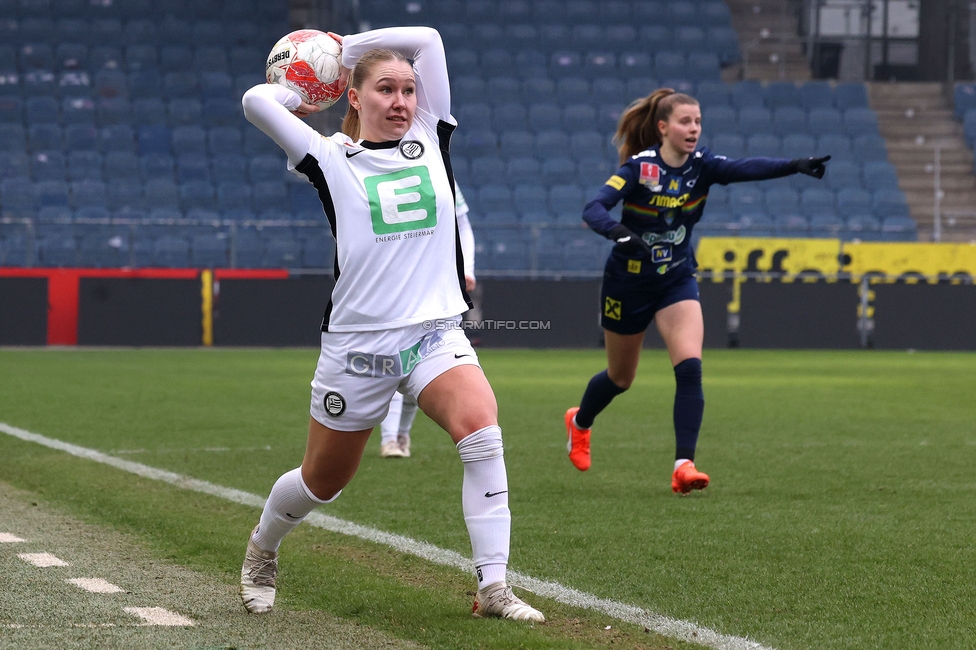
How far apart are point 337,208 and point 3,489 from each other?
362cm

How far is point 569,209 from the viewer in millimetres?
25359

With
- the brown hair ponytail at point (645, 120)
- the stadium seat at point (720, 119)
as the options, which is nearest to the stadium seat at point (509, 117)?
the stadium seat at point (720, 119)

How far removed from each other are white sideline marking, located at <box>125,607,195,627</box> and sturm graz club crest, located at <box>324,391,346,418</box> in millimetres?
763

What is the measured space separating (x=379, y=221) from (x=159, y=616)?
1397 millimetres

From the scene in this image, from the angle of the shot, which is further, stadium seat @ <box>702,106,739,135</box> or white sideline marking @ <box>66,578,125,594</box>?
stadium seat @ <box>702,106,739,135</box>

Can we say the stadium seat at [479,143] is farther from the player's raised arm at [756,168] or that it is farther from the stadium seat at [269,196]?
the player's raised arm at [756,168]

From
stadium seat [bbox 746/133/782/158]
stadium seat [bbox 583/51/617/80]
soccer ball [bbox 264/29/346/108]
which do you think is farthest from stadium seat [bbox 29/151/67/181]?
soccer ball [bbox 264/29/346/108]

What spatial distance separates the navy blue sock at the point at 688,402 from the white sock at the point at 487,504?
3023mm

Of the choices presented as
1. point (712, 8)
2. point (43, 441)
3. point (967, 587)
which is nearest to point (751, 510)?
point (967, 587)

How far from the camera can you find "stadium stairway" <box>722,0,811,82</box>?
29297 mm

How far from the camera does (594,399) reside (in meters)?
7.68

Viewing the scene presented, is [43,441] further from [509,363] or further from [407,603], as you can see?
[509,363]

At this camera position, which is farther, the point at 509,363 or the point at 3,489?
the point at 509,363

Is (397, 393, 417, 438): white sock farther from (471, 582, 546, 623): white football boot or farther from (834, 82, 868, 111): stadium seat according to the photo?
(834, 82, 868, 111): stadium seat
